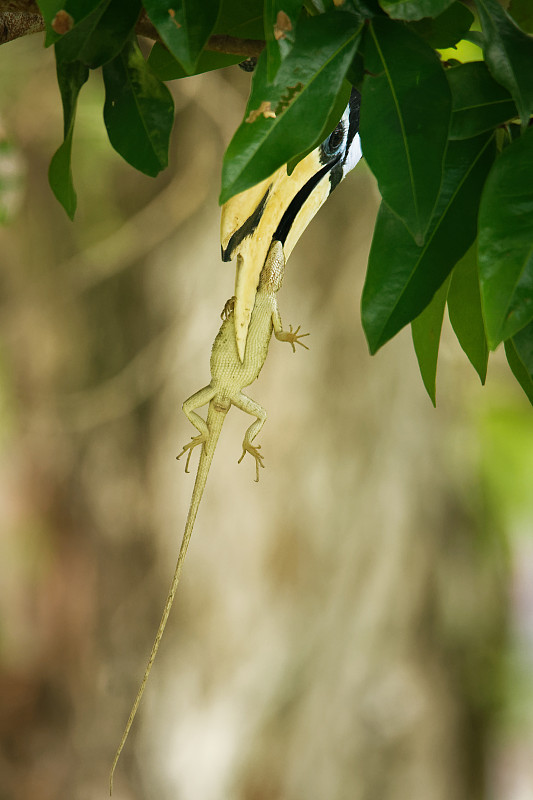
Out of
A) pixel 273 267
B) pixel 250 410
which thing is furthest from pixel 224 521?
pixel 273 267

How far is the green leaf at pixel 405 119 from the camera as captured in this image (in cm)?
29

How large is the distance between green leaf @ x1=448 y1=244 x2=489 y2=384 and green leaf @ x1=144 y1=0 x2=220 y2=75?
0.17 meters

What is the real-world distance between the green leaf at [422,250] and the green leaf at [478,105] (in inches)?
0.6

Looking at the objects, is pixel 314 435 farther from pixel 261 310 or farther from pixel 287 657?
pixel 261 310

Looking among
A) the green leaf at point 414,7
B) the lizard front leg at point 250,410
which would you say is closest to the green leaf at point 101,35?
the green leaf at point 414,7

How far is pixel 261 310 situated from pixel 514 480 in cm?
114

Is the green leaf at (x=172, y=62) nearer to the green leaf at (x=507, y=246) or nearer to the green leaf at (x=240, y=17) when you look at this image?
the green leaf at (x=240, y=17)

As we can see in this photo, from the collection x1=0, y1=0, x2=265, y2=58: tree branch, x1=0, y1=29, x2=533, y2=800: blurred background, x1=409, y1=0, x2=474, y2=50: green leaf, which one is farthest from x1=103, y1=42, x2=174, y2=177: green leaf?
x1=0, y1=29, x2=533, y2=800: blurred background

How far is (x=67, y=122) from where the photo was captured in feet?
1.09

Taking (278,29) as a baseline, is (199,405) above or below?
below

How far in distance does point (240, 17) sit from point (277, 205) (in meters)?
0.09

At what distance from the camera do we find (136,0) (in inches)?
13.1

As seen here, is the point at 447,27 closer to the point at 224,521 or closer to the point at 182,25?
the point at 182,25

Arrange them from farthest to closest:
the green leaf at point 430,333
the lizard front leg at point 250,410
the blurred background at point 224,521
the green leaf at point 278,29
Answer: the blurred background at point 224,521
the lizard front leg at point 250,410
the green leaf at point 430,333
the green leaf at point 278,29
